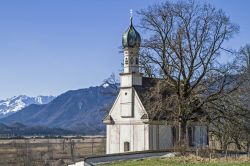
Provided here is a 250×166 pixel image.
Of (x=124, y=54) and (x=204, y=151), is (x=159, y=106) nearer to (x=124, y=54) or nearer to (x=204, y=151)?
(x=204, y=151)

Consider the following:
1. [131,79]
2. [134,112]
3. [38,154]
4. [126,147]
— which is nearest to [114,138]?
[126,147]

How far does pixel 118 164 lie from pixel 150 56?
34.6 ft

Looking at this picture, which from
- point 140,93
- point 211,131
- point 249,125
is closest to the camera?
point 249,125

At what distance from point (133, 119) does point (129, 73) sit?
408cm

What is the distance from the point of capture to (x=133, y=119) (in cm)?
4659

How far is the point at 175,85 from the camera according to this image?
129 ft

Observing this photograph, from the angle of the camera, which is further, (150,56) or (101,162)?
(150,56)

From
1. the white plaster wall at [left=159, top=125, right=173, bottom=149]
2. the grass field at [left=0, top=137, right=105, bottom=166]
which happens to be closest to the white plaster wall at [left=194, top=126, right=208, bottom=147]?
the white plaster wall at [left=159, top=125, right=173, bottom=149]

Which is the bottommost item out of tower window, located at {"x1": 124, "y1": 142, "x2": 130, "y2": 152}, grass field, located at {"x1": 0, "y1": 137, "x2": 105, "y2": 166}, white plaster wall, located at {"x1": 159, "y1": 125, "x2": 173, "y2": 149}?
grass field, located at {"x1": 0, "y1": 137, "x2": 105, "y2": 166}

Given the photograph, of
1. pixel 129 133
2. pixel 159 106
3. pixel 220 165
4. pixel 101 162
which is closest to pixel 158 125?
pixel 129 133

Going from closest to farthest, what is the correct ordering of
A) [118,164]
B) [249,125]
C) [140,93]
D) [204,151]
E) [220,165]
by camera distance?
[220,165]
[118,164]
[204,151]
[249,125]
[140,93]

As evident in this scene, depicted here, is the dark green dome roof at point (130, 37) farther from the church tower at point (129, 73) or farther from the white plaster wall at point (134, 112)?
the white plaster wall at point (134, 112)

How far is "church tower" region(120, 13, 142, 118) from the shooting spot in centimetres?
4700

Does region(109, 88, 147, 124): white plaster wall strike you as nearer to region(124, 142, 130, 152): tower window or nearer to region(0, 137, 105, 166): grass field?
region(124, 142, 130, 152): tower window
